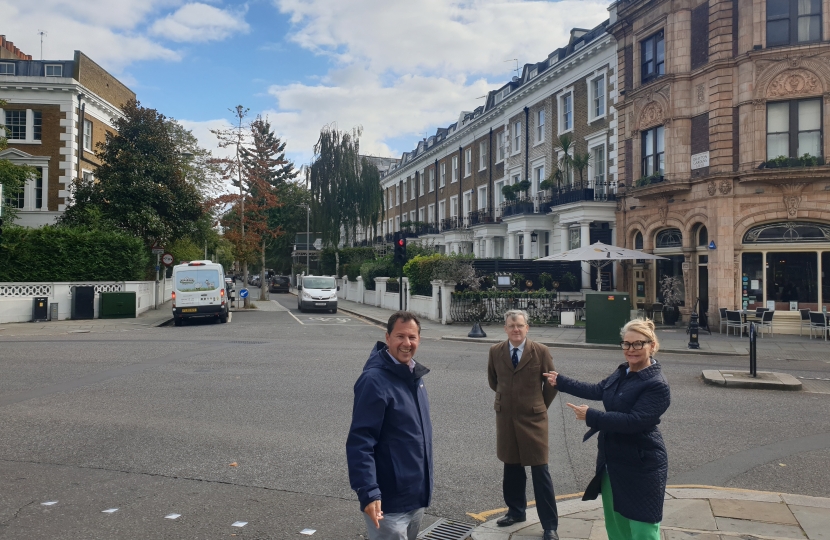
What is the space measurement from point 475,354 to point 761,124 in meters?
12.9

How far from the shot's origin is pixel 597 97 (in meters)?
29.9

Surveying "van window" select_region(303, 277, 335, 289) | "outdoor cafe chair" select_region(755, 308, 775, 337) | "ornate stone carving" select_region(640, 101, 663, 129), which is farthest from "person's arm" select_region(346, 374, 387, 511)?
"van window" select_region(303, 277, 335, 289)

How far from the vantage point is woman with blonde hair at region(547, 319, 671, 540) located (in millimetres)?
3688

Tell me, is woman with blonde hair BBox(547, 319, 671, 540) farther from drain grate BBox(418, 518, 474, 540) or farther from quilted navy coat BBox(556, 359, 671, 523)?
drain grate BBox(418, 518, 474, 540)

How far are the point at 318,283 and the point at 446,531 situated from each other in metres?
29.8

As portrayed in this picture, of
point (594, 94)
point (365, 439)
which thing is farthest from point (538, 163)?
point (365, 439)

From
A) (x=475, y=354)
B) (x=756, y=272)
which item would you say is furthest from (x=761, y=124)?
(x=475, y=354)

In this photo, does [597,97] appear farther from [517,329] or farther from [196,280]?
[517,329]

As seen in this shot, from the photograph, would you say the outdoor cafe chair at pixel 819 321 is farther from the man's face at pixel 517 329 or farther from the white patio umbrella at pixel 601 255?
the man's face at pixel 517 329

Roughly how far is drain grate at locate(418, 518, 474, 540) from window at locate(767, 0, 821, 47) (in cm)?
2158

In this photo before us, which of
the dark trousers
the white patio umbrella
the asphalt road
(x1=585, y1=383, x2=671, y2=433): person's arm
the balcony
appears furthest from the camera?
the balcony

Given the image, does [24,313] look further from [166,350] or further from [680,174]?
[680,174]

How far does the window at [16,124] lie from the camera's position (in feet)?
121

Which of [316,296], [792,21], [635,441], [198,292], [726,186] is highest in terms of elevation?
[792,21]
